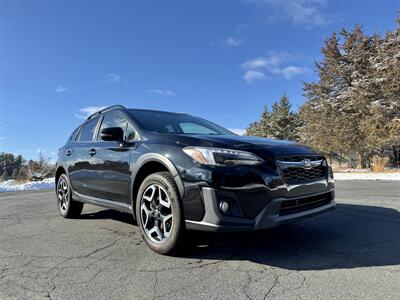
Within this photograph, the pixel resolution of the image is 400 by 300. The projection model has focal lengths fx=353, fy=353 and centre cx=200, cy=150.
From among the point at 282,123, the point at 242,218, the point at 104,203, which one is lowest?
the point at 104,203

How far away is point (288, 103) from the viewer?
48438mm

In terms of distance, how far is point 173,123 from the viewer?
5.04 metres

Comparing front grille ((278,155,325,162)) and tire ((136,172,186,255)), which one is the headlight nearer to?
front grille ((278,155,325,162))

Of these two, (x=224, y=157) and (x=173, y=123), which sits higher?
(x=173, y=123)

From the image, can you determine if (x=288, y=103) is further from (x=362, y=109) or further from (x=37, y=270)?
(x=37, y=270)

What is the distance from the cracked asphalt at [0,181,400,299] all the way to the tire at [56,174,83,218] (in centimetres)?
74

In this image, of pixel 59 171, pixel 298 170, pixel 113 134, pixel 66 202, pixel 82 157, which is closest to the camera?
pixel 298 170

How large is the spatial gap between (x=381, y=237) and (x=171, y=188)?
2.56 meters

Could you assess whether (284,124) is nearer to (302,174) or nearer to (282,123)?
(282,123)

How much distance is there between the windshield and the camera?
4.63m

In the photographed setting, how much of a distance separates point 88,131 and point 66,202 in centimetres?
133

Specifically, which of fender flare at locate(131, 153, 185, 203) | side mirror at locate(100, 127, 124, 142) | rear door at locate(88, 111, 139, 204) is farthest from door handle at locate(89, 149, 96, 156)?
fender flare at locate(131, 153, 185, 203)

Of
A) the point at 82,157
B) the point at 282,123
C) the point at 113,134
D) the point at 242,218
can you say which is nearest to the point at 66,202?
the point at 82,157

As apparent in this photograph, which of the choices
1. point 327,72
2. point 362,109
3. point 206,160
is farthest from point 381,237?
point 327,72
